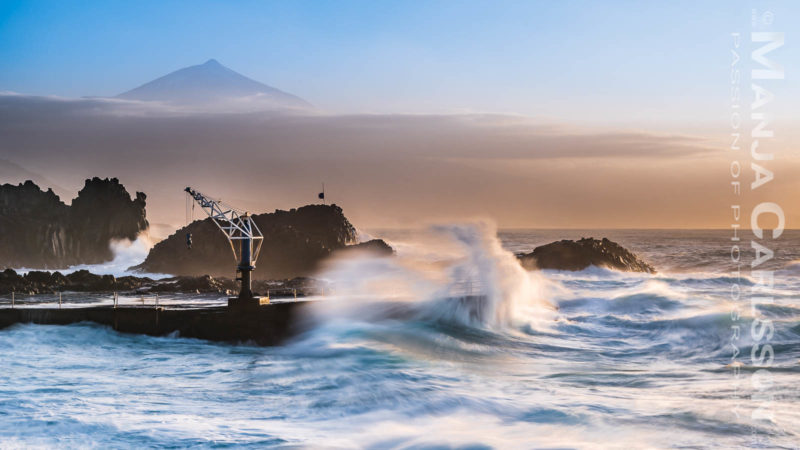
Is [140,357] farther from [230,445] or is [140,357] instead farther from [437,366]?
[230,445]

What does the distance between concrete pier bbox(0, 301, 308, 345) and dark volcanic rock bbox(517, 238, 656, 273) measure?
1222 inches

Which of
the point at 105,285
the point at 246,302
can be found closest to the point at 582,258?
the point at 246,302

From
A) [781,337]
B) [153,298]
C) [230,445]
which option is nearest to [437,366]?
[230,445]

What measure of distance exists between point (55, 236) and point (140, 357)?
236 feet

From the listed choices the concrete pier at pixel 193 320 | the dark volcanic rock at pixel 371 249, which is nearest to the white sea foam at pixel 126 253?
the dark volcanic rock at pixel 371 249

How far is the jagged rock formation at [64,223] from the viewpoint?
86938mm

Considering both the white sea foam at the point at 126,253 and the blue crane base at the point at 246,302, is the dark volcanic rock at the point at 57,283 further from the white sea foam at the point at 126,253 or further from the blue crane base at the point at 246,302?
the white sea foam at the point at 126,253

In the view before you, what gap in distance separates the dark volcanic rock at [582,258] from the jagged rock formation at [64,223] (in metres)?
59.0

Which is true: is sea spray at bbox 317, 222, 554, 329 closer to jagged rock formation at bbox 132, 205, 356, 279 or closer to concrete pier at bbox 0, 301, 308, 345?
concrete pier at bbox 0, 301, 308, 345

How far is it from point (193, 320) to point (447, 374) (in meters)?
13.0

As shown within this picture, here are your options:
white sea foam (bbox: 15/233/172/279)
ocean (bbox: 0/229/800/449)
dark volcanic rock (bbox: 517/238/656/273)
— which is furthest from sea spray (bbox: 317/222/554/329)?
white sea foam (bbox: 15/233/172/279)

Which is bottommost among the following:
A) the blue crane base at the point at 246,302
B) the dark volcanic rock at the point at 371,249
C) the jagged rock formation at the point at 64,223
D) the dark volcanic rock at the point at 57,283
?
the blue crane base at the point at 246,302

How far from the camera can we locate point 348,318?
31734mm

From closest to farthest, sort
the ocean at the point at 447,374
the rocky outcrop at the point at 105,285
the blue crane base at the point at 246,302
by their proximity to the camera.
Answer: the ocean at the point at 447,374 < the blue crane base at the point at 246,302 < the rocky outcrop at the point at 105,285
